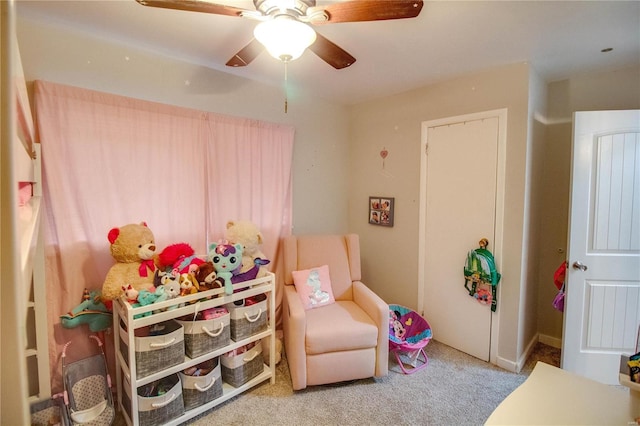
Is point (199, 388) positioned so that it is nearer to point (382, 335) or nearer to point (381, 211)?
point (382, 335)

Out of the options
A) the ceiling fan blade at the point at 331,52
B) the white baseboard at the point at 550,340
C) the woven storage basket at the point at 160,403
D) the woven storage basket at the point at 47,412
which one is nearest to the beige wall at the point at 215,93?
the ceiling fan blade at the point at 331,52

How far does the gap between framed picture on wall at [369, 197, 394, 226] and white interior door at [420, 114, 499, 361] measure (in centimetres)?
39

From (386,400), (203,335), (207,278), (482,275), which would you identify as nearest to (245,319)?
(203,335)

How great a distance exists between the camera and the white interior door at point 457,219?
2379 millimetres

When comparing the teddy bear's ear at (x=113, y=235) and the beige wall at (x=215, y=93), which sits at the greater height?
the beige wall at (x=215, y=93)

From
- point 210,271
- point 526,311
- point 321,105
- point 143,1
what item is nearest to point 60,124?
point 143,1

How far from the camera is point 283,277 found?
269 cm

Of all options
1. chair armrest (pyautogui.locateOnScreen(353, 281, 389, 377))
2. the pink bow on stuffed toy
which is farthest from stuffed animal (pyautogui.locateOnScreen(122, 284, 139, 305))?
chair armrest (pyautogui.locateOnScreen(353, 281, 389, 377))

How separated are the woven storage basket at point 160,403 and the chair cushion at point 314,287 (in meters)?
1.00

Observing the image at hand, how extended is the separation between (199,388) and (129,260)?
0.86 metres

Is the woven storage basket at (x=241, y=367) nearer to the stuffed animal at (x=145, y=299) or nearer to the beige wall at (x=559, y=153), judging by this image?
the stuffed animal at (x=145, y=299)

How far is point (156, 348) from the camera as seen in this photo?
5.30 ft

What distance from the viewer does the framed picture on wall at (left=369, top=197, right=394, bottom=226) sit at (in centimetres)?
305

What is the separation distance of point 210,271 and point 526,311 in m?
2.50
